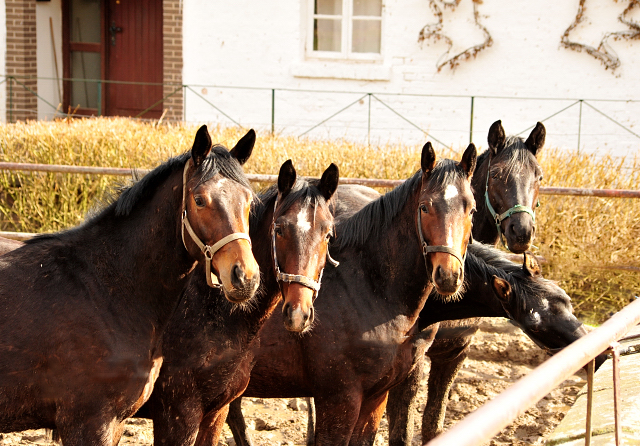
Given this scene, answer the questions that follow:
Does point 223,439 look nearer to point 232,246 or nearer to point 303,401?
point 303,401

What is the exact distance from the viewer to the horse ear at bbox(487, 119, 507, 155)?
14.8 ft

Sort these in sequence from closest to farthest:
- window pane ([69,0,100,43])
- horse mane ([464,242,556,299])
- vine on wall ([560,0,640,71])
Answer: horse mane ([464,242,556,299])
vine on wall ([560,0,640,71])
window pane ([69,0,100,43])

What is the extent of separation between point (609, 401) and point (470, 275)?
967 millimetres

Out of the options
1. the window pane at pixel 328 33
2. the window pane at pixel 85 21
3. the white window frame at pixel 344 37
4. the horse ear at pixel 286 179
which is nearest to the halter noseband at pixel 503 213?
the horse ear at pixel 286 179

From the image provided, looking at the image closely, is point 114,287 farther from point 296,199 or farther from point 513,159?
point 513,159

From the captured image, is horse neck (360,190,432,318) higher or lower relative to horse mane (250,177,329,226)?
lower

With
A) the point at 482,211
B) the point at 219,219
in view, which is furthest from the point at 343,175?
the point at 219,219

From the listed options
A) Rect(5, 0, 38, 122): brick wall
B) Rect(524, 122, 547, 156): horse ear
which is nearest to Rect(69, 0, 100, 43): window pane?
Rect(5, 0, 38, 122): brick wall

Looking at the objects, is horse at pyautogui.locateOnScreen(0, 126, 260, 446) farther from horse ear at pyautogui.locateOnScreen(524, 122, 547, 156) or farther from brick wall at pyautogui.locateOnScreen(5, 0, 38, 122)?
brick wall at pyautogui.locateOnScreen(5, 0, 38, 122)

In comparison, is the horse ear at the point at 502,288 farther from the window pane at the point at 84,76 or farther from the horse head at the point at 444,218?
the window pane at the point at 84,76

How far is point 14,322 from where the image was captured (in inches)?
106

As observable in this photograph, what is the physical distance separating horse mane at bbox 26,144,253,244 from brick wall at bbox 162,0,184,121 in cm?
938

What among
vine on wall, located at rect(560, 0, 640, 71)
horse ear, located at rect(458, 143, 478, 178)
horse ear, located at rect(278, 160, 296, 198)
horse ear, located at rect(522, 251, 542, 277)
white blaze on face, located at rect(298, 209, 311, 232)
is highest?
vine on wall, located at rect(560, 0, 640, 71)

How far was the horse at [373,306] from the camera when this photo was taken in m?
3.38
